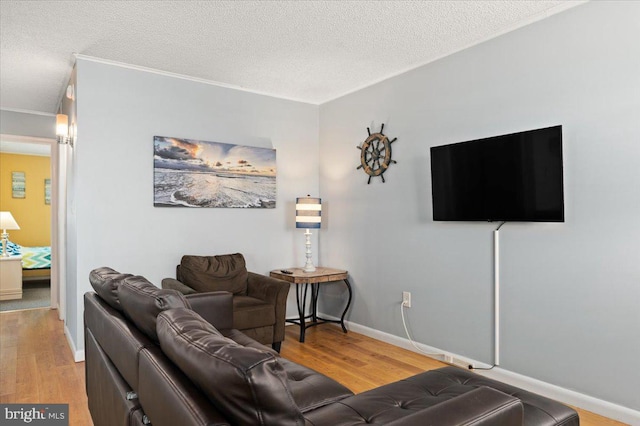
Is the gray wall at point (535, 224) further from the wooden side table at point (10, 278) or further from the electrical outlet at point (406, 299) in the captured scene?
the wooden side table at point (10, 278)

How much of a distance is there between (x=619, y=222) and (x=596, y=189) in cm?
24

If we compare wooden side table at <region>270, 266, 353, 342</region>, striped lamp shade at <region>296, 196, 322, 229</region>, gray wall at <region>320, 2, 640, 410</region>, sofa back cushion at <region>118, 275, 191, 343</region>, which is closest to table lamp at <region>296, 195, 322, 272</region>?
striped lamp shade at <region>296, 196, 322, 229</region>

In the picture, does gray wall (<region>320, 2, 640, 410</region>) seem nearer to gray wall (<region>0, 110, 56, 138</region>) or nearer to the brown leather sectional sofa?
the brown leather sectional sofa

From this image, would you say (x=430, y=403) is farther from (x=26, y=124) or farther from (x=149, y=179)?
(x=26, y=124)

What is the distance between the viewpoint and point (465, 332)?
11.2 ft

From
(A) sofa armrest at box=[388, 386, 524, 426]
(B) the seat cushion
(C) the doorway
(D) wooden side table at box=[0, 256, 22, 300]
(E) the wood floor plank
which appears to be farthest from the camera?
(C) the doorway

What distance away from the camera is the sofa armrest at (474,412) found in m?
1.18

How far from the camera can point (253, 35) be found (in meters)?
3.18

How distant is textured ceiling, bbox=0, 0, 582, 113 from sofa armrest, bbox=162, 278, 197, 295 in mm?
1905

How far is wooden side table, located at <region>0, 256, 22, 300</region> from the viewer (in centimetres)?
622

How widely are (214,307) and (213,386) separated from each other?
6.05 ft

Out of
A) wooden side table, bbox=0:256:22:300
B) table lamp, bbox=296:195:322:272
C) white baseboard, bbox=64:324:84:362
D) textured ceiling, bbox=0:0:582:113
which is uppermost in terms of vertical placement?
textured ceiling, bbox=0:0:582:113

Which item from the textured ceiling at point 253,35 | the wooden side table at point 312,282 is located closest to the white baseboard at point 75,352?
the wooden side table at point 312,282

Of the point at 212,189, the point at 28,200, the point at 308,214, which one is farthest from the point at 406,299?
the point at 28,200
